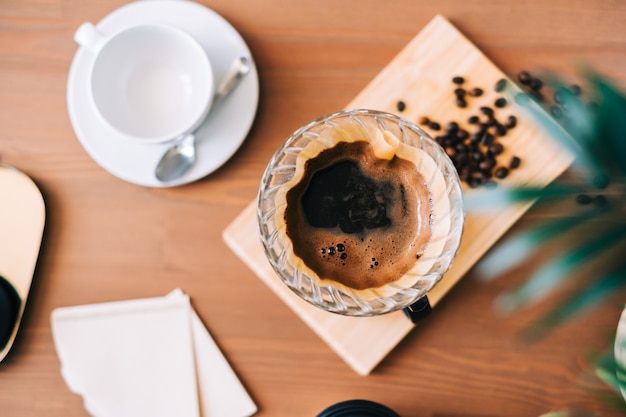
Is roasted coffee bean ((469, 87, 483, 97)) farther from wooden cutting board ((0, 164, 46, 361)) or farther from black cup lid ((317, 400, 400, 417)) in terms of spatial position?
wooden cutting board ((0, 164, 46, 361))

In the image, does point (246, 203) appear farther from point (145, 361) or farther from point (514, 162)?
point (514, 162)

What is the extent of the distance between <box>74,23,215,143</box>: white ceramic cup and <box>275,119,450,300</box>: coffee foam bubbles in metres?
0.17

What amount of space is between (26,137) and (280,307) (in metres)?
0.46

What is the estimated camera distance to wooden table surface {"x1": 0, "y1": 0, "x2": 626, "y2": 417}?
35.1 inches

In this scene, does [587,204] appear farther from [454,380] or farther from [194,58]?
[194,58]

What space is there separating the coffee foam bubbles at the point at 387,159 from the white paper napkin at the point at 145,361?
0.78 ft

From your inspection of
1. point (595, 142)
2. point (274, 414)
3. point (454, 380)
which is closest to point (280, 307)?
point (274, 414)

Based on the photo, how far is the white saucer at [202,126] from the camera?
875mm

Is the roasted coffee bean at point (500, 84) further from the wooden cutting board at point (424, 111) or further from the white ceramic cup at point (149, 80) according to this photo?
the white ceramic cup at point (149, 80)

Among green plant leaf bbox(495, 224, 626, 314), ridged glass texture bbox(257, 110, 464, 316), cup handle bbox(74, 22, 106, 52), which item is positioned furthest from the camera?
cup handle bbox(74, 22, 106, 52)

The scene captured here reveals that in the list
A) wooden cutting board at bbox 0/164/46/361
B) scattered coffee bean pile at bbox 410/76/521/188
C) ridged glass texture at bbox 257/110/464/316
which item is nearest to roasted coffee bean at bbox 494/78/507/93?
scattered coffee bean pile at bbox 410/76/521/188

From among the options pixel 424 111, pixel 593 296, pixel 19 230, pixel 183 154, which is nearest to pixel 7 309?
pixel 19 230

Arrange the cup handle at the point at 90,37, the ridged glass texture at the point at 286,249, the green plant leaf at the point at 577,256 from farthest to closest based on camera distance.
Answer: the cup handle at the point at 90,37 → the ridged glass texture at the point at 286,249 → the green plant leaf at the point at 577,256

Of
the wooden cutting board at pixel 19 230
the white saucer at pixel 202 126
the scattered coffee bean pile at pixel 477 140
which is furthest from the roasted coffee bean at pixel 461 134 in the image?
the wooden cutting board at pixel 19 230
